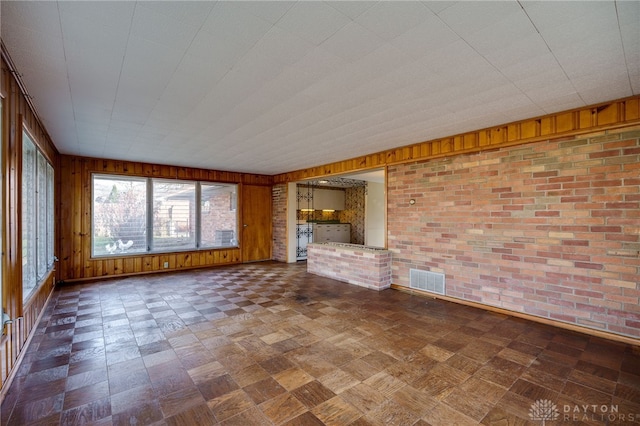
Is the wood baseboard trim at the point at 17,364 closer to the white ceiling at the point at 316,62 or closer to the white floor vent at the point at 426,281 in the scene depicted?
the white ceiling at the point at 316,62

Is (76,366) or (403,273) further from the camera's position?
(403,273)

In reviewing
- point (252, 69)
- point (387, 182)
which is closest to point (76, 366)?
point (252, 69)

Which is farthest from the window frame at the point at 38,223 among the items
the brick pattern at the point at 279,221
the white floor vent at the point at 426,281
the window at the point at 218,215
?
the white floor vent at the point at 426,281

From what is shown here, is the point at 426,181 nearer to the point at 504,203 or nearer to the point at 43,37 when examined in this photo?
the point at 504,203

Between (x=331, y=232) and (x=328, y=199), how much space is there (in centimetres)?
123

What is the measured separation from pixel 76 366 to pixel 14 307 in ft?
2.26

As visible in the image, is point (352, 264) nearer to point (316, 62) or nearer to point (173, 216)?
point (316, 62)

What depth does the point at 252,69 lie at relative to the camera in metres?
2.28

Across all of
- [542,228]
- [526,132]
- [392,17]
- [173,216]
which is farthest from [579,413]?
[173,216]

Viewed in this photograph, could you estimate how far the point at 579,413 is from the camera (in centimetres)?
186

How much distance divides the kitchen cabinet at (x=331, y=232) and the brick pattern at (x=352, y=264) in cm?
303

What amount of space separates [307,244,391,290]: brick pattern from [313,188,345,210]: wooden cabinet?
3.86 metres

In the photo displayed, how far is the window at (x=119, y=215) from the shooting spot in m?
5.84

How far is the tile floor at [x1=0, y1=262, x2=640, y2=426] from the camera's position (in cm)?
185
